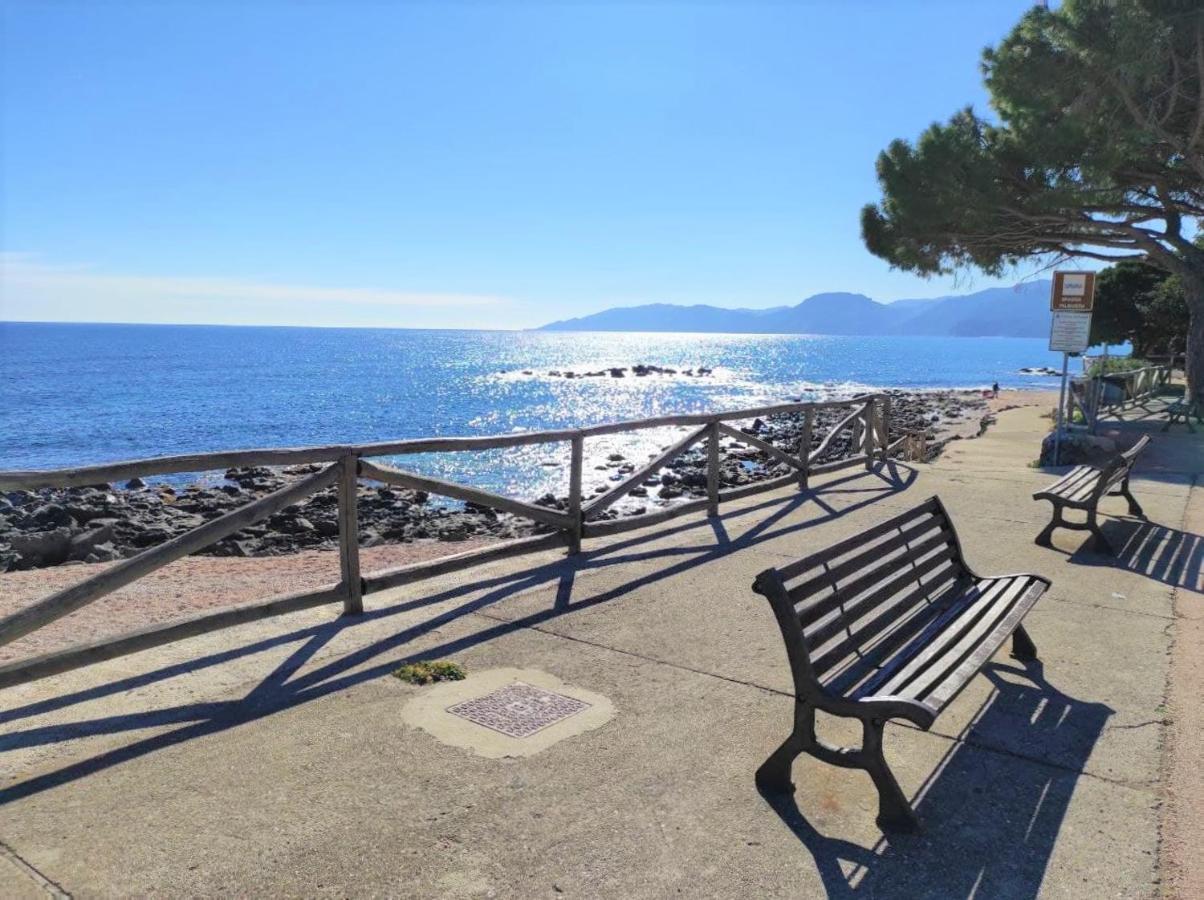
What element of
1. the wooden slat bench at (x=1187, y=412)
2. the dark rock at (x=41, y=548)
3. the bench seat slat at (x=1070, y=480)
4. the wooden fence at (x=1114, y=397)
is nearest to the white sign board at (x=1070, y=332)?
the wooden fence at (x=1114, y=397)

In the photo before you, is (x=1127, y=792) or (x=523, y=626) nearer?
(x=1127, y=792)

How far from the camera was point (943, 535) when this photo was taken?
4.88 metres

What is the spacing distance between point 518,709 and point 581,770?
694 millimetres

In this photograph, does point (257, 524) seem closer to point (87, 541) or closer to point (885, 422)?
point (87, 541)

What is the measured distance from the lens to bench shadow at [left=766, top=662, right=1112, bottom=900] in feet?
9.41

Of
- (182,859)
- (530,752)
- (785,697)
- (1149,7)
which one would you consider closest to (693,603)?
(785,697)

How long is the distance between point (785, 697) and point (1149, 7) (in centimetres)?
1735

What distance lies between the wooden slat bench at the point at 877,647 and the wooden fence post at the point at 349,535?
308 centimetres

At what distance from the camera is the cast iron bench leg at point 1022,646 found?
483 cm

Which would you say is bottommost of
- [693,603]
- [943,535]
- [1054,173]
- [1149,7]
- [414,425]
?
[414,425]

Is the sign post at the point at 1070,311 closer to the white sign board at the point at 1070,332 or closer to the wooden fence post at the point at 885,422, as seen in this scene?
the white sign board at the point at 1070,332

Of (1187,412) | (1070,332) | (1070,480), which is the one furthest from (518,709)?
(1187,412)

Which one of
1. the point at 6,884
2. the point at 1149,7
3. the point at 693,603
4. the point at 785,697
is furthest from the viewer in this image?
the point at 1149,7

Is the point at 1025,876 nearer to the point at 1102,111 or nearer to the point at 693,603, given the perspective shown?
the point at 693,603
